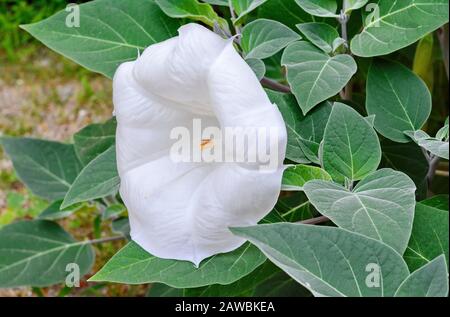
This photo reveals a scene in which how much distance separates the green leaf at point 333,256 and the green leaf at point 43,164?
61 centimetres

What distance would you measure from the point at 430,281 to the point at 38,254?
0.68 m

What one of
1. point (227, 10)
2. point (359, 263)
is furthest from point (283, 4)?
point (359, 263)

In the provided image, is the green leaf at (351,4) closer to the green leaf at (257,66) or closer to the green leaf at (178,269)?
the green leaf at (257,66)

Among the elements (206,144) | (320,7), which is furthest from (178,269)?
(320,7)

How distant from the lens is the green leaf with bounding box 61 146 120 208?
86 centimetres

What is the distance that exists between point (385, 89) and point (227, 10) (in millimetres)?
289

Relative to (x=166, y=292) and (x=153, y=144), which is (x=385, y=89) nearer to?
(x=153, y=144)

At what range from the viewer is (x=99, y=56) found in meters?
0.90

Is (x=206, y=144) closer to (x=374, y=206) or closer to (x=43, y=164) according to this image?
(x=374, y=206)

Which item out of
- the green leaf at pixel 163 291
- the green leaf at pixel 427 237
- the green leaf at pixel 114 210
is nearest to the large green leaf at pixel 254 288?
the green leaf at pixel 163 291

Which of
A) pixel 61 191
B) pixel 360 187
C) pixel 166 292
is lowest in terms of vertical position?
pixel 166 292

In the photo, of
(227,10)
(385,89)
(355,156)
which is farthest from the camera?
(227,10)

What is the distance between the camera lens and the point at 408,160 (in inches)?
36.7

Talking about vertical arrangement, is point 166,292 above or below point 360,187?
Result: below
